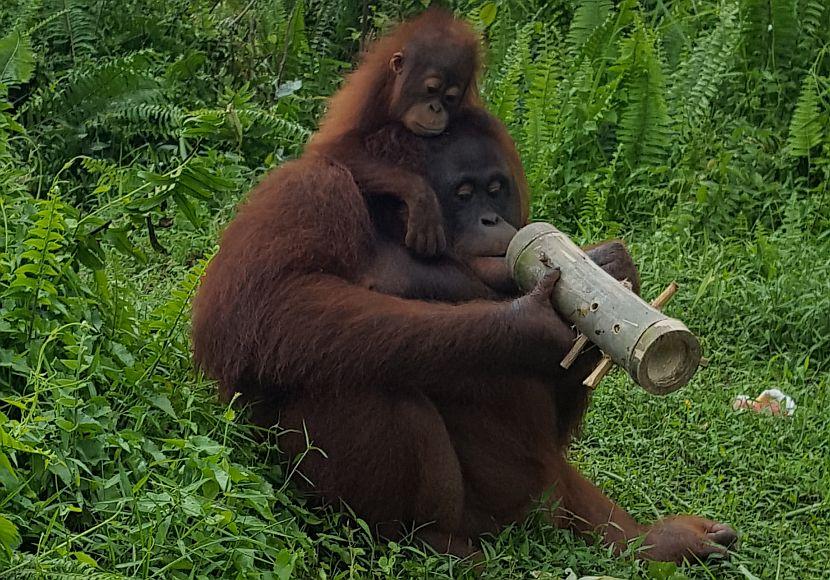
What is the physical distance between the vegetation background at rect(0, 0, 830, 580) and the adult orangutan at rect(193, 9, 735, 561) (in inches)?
5.0

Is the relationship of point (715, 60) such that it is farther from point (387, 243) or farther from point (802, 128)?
point (387, 243)

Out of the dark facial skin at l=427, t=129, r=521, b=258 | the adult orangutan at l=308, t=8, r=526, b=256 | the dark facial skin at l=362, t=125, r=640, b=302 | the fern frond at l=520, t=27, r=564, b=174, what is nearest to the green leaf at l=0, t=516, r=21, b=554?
the dark facial skin at l=362, t=125, r=640, b=302

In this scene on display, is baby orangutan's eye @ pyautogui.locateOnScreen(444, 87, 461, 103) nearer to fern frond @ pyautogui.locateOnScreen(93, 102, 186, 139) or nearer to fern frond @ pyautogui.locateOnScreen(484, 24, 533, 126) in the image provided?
fern frond @ pyautogui.locateOnScreen(484, 24, 533, 126)

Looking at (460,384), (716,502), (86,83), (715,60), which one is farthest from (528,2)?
(460,384)

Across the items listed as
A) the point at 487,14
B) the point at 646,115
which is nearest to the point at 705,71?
the point at 646,115

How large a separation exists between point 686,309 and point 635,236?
0.61 metres

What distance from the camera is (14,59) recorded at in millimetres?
5414

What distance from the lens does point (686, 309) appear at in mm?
5180

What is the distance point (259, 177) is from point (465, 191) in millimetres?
2437

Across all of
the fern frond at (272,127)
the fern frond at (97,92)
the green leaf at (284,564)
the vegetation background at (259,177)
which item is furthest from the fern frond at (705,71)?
the green leaf at (284,564)

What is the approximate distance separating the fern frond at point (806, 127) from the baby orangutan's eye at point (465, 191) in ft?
8.84

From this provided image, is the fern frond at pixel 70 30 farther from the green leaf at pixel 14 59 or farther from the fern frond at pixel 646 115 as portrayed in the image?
the fern frond at pixel 646 115

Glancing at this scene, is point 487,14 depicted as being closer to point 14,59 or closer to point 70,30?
point 70,30

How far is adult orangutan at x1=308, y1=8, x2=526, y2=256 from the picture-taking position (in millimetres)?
3469
